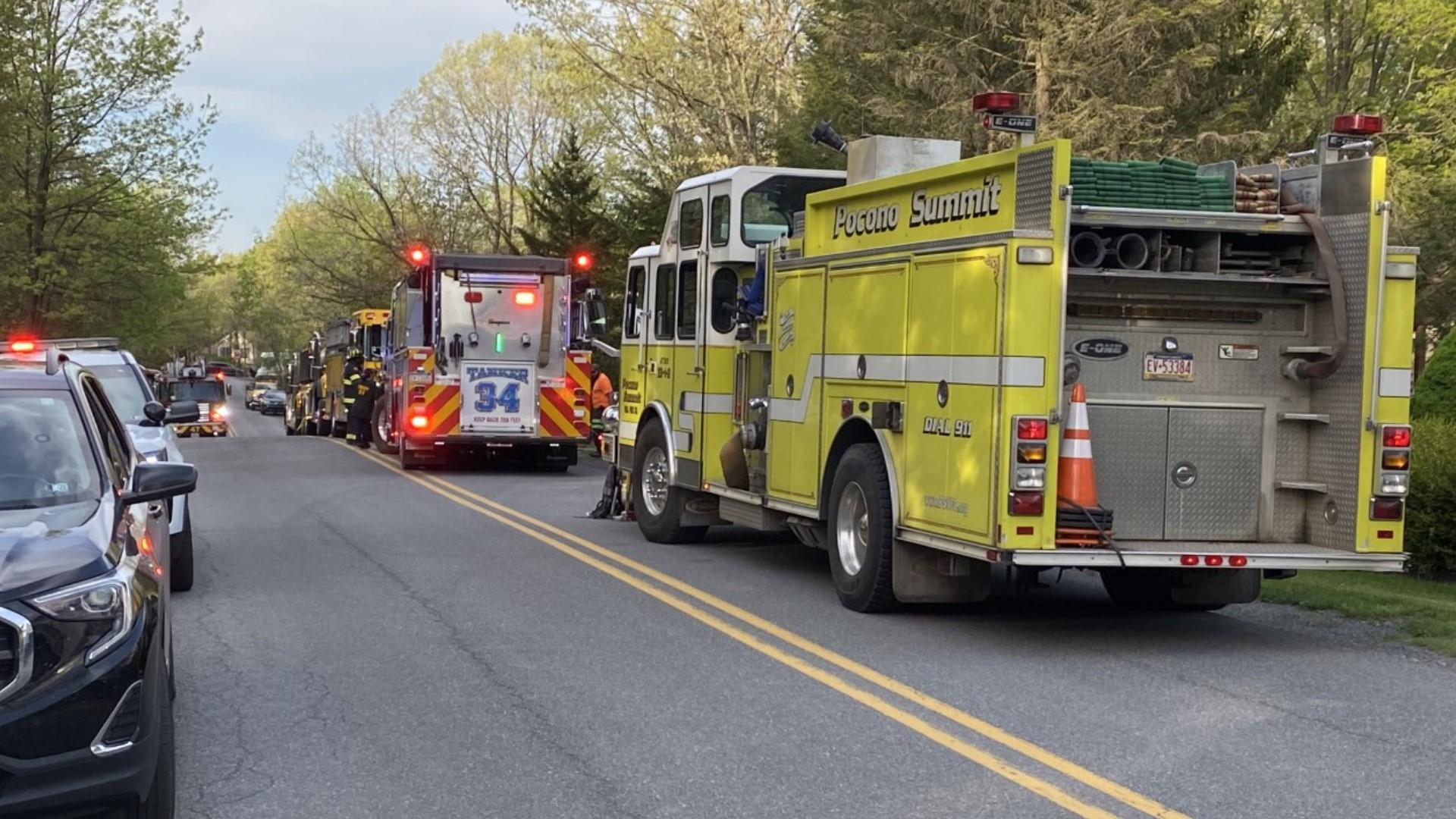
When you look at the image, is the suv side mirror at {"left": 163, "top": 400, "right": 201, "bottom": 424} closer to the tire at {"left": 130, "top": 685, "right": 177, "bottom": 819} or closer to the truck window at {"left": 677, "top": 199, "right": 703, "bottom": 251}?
the truck window at {"left": 677, "top": 199, "right": 703, "bottom": 251}

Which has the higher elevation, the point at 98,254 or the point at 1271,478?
the point at 98,254

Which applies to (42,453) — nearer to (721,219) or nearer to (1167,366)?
(1167,366)

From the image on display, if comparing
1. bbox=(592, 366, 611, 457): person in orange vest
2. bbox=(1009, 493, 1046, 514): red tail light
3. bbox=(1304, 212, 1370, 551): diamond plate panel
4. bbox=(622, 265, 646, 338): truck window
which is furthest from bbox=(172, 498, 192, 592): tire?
bbox=(592, 366, 611, 457): person in orange vest

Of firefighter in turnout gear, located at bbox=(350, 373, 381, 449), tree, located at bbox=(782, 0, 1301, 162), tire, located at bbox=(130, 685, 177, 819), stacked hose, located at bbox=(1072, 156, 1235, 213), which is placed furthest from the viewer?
firefighter in turnout gear, located at bbox=(350, 373, 381, 449)

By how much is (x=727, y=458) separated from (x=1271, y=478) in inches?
177

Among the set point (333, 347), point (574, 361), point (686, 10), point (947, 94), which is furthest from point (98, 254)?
point (947, 94)

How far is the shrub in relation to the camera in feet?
44.3

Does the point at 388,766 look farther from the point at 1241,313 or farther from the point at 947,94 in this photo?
the point at 947,94

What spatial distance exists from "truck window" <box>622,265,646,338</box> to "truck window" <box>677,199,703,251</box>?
3.81 ft

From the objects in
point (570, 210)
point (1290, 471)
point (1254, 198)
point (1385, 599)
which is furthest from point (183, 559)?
point (570, 210)

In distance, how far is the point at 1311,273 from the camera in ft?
28.3

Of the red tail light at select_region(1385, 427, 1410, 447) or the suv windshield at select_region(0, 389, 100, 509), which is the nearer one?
the suv windshield at select_region(0, 389, 100, 509)

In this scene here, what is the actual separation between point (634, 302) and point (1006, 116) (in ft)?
21.2

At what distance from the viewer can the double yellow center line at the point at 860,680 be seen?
557 cm
